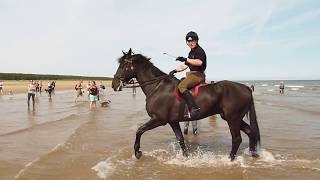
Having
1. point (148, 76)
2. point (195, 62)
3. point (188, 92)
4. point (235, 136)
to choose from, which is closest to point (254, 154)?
point (235, 136)

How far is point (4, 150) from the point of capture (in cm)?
986

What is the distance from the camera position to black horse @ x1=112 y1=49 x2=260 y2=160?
29.1ft

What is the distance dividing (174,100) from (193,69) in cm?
86

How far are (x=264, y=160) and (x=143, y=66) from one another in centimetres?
373

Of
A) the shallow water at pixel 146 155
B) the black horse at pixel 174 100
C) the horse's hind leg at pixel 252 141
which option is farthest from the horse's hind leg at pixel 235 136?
the horse's hind leg at pixel 252 141

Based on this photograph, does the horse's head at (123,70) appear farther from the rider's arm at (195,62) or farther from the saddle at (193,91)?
the rider's arm at (195,62)

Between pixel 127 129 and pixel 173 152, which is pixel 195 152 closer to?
pixel 173 152

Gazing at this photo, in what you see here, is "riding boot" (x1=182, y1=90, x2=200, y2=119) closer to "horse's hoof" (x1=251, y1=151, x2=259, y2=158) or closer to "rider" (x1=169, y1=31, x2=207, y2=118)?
"rider" (x1=169, y1=31, x2=207, y2=118)

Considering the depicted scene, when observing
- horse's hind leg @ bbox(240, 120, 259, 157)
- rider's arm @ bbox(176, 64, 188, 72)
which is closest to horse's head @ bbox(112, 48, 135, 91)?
rider's arm @ bbox(176, 64, 188, 72)

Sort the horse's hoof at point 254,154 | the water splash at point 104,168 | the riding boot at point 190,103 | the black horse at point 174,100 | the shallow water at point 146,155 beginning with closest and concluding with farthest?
the water splash at point 104,168
the shallow water at point 146,155
the riding boot at point 190,103
the black horse at point 174,100
the horse's hoof at point 254,154

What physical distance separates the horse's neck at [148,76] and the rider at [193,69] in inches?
33.7

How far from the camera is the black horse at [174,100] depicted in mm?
8859

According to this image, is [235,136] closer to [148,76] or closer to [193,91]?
[193,91]

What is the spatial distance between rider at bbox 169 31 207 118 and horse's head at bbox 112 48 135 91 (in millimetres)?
1330
